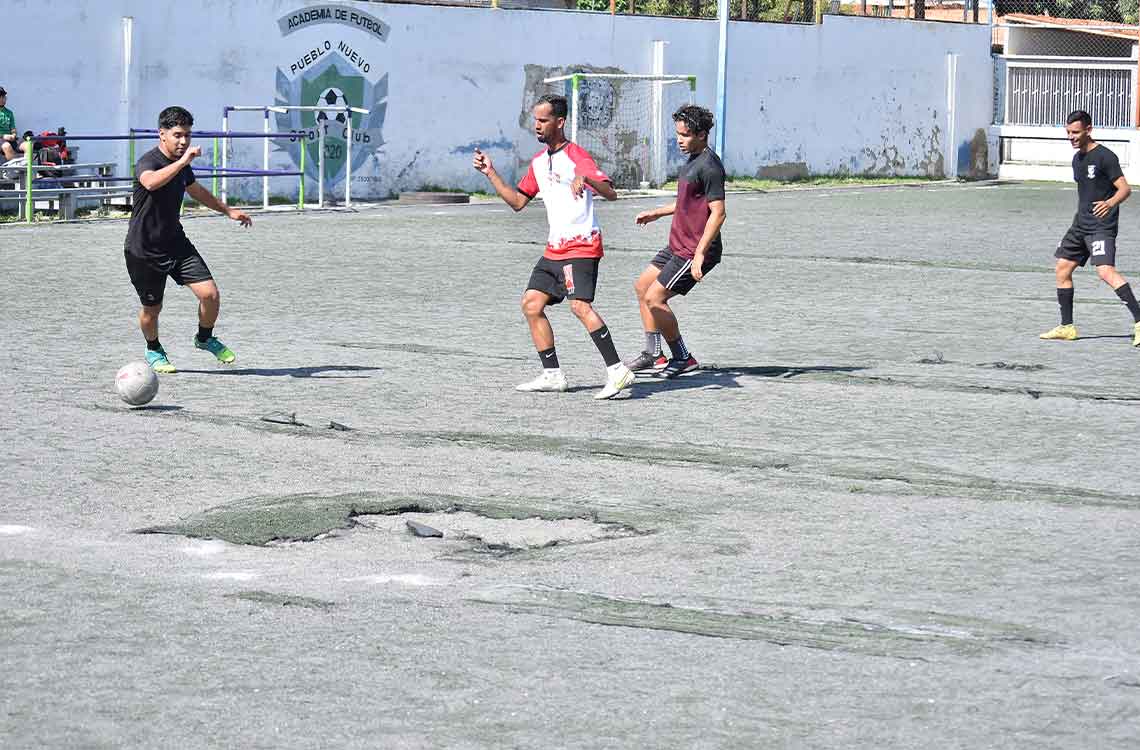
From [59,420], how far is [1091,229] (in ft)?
26.8

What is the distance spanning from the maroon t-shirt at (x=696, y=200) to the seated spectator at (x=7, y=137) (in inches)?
624

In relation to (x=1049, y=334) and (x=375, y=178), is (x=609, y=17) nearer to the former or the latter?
(x=375, y=178)

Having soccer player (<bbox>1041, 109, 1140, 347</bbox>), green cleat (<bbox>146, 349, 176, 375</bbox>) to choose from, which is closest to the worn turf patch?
green cleat (<bbox>146, 349, 176, 375</bbox>)

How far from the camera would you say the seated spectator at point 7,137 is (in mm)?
25812

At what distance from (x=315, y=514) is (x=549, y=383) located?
3742 millimetres

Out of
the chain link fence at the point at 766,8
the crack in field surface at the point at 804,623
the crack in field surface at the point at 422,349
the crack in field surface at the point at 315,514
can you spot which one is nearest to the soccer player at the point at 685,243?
the crack in field surface at the point at 422,349

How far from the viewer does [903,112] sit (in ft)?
139

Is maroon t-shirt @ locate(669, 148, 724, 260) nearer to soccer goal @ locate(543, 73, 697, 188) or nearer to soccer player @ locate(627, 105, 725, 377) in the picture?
soccer player @ locate(627, 105, 725, 377)

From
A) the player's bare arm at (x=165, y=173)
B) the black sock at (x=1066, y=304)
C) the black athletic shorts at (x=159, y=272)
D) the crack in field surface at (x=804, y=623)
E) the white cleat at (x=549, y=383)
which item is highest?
the player's bare arm at (x=165, y=173)

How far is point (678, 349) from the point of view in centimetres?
1224

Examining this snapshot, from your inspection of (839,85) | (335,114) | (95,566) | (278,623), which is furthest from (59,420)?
(839,85)

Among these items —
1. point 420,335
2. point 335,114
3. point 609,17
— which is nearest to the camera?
point 420,335

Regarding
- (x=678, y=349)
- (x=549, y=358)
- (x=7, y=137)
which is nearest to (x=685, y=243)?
(x=678, y=349)

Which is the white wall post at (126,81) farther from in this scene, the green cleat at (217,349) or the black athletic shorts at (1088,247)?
the black athletic shorts at (1088,247)
